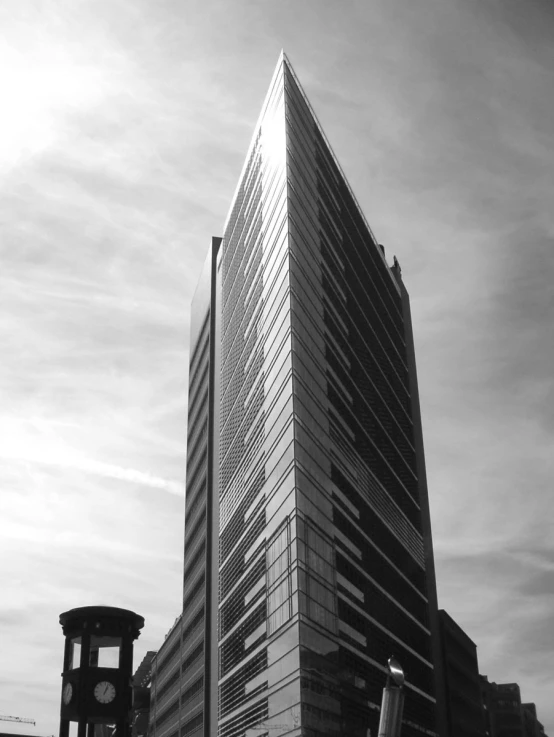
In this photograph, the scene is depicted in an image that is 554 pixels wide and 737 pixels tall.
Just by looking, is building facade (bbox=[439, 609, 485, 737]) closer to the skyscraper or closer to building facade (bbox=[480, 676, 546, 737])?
the skyscraper

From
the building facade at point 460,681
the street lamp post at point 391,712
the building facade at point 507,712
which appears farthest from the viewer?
the building facade at point 507,712

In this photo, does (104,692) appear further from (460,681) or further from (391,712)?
(460,681)

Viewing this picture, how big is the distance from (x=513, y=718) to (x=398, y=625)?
112 metres

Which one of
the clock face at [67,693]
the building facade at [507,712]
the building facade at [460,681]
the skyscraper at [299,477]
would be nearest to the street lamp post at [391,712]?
the skyscraper at [299,477]

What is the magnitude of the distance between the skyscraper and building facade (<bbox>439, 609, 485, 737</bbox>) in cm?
542

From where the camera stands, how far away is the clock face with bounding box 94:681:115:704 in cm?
5969

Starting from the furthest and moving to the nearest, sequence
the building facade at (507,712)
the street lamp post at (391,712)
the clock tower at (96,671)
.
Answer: the building facade at (507,712) < the clock tower at (96,671) < the street lamp post at (391,712)

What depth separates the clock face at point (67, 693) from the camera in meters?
60.1

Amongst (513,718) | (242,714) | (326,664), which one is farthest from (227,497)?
(513,718)

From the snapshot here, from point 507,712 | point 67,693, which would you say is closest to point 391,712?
point 67,693

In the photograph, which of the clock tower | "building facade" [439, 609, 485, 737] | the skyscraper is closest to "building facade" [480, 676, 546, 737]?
"building facade" [439, 609, 485, 737]

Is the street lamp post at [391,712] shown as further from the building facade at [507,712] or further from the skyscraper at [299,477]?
the building facade at [507,712]

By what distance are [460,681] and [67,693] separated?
7213 centimetres

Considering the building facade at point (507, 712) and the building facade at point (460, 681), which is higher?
the building facade at point (507, 712)
